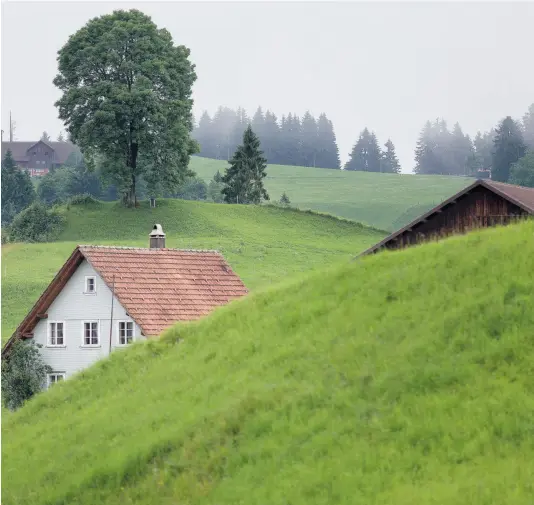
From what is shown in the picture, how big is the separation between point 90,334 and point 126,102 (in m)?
51.0

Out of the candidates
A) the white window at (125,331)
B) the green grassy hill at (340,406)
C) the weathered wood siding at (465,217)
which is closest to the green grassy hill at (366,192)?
the white window at (125,331)

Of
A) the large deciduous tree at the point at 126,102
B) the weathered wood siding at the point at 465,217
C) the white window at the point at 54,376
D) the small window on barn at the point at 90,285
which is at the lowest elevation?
the white window at the point at 54,376

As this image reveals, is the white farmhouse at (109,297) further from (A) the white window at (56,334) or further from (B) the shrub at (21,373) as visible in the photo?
(B) the shrub at (21,373)

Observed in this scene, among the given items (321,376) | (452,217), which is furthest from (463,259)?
(452,217)

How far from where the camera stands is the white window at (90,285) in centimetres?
4709

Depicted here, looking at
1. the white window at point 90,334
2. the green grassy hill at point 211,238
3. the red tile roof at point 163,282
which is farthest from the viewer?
the green grassy hill at point 211,238

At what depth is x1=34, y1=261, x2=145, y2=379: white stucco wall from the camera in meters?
47.1

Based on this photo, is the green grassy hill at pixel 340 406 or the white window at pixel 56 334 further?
the white window at pixel 56 334

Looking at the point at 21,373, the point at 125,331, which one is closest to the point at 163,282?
the point at 125,331

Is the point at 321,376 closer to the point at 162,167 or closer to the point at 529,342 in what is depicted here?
the point at 529,342

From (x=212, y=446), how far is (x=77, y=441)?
5.33 metres

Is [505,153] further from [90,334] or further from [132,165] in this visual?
[90,334]

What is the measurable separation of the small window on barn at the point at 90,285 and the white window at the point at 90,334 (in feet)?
4.01

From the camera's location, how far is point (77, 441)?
987 inches
